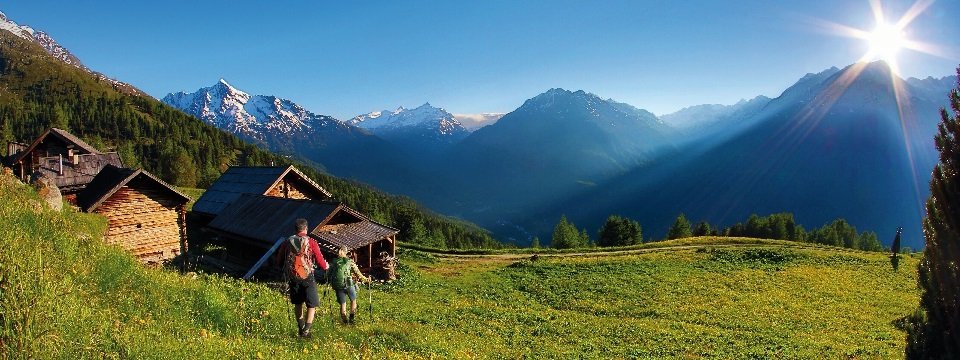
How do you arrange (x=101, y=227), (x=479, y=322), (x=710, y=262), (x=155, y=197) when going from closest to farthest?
1. (x=479, y=322)
2. (x=101, y=227)
3. (x=155, y=197)
4. (x=710, y=262)

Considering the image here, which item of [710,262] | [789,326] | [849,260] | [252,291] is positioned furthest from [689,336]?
[849,260]

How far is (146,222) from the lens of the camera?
3288 cm

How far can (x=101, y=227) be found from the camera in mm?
25422

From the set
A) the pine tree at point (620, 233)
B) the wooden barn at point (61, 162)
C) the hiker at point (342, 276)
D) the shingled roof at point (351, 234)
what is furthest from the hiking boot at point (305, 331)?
the pine tree at point (620, 233)

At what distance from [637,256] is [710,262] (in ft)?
24.7

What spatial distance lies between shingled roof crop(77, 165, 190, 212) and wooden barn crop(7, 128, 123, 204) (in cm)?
169

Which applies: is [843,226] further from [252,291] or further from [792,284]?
[252,291]

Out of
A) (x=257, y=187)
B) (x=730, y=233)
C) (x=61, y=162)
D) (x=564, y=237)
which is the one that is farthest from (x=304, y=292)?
(x=730, y=233)

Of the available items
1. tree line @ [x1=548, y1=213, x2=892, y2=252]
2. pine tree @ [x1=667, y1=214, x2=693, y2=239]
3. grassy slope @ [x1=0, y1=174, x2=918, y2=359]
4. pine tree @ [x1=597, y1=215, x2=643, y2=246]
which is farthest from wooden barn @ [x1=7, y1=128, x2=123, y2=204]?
pine tree @ [x1=667, y1=214, x2=693, y2=239]

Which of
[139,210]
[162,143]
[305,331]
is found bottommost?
[305,331]

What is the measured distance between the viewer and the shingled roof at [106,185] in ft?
97.8

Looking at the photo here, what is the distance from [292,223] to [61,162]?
17609mm

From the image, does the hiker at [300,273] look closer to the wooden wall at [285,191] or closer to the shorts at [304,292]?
the shorts at [304,292]

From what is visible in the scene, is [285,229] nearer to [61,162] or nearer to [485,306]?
[485,306]
